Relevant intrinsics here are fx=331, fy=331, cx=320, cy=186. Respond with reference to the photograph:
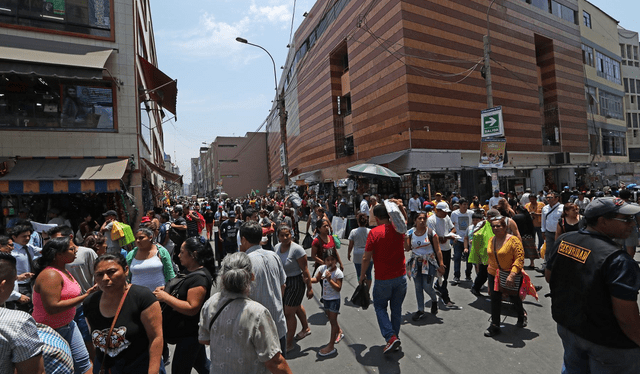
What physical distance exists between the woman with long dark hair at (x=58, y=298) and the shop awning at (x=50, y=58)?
30.4 ft

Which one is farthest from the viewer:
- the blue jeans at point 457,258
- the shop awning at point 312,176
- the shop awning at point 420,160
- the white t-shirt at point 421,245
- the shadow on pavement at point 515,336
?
the shop awning at point 312,176

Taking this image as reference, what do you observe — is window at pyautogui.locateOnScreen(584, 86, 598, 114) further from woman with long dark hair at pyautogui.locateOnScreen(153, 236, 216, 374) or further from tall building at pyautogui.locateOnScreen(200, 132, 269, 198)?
tall building at pyautogui.locateOnScreen(200, 132, 269, 198)

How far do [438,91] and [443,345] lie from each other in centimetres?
1792

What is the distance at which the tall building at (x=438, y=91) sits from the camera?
18.7 metres

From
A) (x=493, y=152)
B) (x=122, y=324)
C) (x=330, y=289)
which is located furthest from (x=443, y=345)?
(x=493, y=152)

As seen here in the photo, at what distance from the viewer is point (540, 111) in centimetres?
2723

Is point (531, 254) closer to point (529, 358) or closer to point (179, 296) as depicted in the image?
point (529, 358)

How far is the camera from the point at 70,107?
11219 mm

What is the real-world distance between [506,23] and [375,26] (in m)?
10.1

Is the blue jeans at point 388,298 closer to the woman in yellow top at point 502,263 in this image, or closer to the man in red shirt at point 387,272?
the man in red shirt at point 387,272

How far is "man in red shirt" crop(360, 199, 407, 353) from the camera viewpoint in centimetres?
408

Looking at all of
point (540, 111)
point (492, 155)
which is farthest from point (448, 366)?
point (540, 111)

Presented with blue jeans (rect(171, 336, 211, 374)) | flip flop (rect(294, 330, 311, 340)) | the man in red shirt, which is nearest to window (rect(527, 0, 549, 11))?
the man in red shirt

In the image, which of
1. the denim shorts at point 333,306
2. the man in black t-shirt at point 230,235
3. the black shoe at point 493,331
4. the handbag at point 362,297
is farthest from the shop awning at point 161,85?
the black shoe at point 493,331
